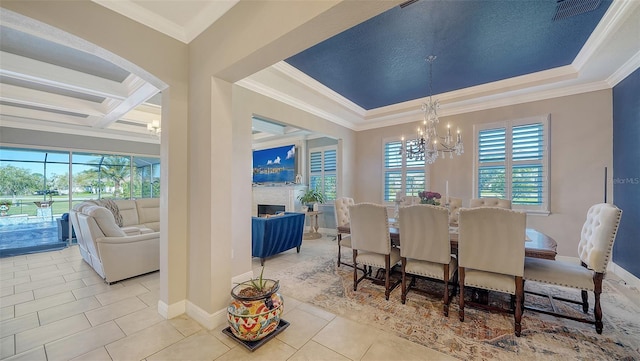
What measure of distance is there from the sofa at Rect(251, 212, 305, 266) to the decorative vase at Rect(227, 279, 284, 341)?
193cm

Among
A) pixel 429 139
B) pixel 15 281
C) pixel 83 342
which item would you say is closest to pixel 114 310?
pixel 83 342

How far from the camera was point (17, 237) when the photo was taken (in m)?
5.09

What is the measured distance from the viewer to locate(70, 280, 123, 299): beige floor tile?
9.41 feet

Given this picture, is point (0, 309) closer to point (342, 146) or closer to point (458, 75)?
point (342, 146)

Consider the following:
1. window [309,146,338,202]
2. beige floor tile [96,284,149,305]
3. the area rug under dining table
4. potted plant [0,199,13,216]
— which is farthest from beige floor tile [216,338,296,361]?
potted plant [0,199,13,216]

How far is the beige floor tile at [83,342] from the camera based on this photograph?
73.5 inches

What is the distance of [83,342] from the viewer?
2.00 m

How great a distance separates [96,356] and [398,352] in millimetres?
2310

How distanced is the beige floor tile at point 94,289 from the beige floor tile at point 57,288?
0.12 m

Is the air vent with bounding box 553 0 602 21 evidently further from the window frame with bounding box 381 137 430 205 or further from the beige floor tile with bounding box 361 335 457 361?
the beige floor tile with bounding box 361 335 457 361

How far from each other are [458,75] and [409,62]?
0.98 m

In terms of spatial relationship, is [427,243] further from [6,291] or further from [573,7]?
[6,291]

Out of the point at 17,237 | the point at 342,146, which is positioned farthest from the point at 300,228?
the point at 17,237

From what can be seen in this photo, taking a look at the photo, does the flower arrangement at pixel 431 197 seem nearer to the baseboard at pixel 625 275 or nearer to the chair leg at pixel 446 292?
the chair leg at pixel 446 292
